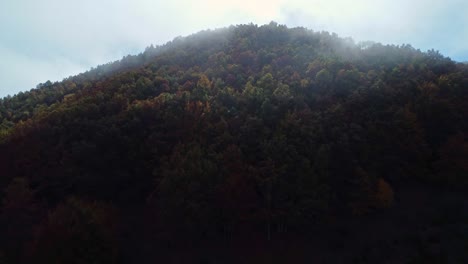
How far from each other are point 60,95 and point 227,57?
2455cm

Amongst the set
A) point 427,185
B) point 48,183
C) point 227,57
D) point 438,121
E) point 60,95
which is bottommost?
point 427,185

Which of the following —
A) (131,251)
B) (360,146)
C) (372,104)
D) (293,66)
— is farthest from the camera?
(293,66)

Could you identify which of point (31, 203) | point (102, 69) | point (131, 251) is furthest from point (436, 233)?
point (102, 69)

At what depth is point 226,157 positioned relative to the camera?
121 ft

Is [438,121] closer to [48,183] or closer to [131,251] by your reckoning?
[131,251]

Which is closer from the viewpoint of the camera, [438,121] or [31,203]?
[31,203]

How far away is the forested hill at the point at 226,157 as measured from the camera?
3456cm

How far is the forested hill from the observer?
113 ft

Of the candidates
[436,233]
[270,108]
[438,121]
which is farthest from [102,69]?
[436,233]

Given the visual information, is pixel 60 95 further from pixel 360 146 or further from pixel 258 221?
pixel 360 146

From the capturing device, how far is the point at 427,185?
40.0m

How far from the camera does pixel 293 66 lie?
53844mm

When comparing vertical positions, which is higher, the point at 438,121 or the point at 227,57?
the point at 227,57

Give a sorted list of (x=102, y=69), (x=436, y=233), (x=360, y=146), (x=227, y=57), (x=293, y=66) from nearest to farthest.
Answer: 1. (x=436, y=233)
2. (x=360, y=146)
3. (x=293, y=66)
4. (x=227, y=57)
5. (x=102, y=69)
